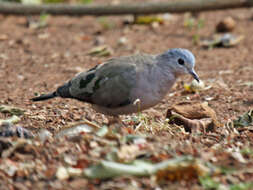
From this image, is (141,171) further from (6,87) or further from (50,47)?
(50,47)

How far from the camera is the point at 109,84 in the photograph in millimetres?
4473

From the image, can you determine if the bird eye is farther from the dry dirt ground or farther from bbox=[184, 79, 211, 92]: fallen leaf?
bbox=[184, 79, 211, 92]: fallen leaf

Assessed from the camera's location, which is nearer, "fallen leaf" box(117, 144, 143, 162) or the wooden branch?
"fallen leaf" box(117, 144, 143, 162)

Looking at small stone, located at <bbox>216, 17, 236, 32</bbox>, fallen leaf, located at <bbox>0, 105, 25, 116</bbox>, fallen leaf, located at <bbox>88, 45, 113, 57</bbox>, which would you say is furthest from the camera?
small stone, located at <bbox>216, 17, 236, 32</bbox>

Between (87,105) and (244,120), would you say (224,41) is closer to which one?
(87,105)

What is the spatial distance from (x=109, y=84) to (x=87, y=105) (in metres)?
1.09

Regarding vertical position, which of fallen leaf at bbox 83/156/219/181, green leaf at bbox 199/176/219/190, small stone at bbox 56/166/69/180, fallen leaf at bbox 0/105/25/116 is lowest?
fallen leaf at bbox 0/105/25/116

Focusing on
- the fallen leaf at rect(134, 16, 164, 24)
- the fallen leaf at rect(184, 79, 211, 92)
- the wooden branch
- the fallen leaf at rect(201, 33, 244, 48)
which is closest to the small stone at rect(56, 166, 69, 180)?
the fallen leaf at rect(184, 79, 211, 92)

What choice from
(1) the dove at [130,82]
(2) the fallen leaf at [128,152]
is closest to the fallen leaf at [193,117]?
(1) the dove at [130,82]

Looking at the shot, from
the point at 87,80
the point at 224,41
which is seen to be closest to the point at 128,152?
the point at 87,80

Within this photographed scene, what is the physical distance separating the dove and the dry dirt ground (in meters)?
0.29

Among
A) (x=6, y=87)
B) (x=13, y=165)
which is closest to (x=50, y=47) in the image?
(x=6, y=87)

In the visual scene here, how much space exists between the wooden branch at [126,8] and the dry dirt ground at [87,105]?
302mm

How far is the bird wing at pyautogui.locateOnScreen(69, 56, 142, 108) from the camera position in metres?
4.38
